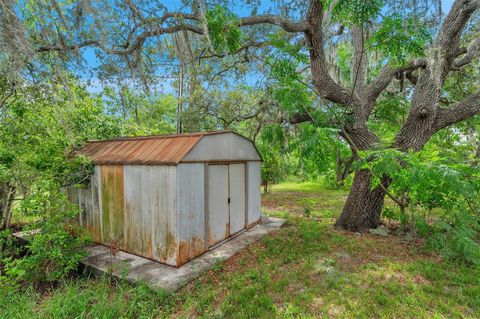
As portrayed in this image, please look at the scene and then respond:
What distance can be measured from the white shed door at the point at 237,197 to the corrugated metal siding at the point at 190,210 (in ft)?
3.65

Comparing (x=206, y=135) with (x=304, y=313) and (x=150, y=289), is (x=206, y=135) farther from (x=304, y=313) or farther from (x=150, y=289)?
(x=304, y=313)

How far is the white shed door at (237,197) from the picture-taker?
17.7 ft

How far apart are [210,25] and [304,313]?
180 inches

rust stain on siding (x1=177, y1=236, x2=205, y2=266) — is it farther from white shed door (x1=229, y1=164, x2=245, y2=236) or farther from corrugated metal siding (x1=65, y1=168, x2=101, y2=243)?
corrugated metal siding (x1=65, y1=168, x2=101, y2=243)

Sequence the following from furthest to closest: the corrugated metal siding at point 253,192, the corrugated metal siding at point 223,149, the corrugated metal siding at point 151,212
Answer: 1. the corrugated metal siding at point 253,192
2. the corrugated metal siding at point 223,149
3. the corrugated metal siding at point 151,212

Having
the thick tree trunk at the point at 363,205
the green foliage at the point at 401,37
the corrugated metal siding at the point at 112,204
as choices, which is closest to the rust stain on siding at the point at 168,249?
the corrugated metal siding at the point at 112,204

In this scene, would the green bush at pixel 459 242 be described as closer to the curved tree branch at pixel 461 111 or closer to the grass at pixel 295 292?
the grass at pixel 295 292

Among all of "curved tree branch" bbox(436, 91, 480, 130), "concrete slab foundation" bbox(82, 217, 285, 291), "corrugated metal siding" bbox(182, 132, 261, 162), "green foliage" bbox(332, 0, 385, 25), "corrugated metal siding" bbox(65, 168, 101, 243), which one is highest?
"green foliage" bbox(332, 0, 385, 25)

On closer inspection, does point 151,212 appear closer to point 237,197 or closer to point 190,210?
point 190,210

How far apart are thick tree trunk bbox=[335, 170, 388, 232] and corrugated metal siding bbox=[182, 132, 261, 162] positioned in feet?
8.53

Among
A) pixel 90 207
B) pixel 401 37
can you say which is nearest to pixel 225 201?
pixel 90 207

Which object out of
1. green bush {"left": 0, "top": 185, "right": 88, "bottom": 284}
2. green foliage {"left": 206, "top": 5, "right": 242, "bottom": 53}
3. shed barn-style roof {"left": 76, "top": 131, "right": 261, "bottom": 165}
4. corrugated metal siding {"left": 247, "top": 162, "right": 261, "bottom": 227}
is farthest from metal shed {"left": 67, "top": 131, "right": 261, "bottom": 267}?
green foliage {"left": 206, "top": 5, "right": 242, "bottom": 53}

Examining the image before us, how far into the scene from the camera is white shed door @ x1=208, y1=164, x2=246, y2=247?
4.72 metres

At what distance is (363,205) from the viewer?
217 inches
